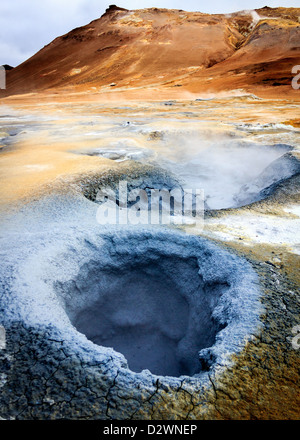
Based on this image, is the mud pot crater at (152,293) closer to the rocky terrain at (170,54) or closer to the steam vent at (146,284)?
the steam vent at (146,284)

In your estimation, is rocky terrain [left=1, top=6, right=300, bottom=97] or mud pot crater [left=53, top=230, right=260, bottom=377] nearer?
mud pot crater [left=53, top=230, right=260, bottom=377]

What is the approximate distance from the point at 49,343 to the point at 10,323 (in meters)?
0.30

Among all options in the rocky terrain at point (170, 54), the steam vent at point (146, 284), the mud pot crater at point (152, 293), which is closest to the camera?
the steam vent at point (146, 284)

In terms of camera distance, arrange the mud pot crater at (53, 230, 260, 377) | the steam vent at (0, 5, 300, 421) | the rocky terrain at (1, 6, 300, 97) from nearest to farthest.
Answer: the steam vent at (0, 5, 300, 421) → the mud pot crater at (53, 230, 260, 377) → the rocky terrain at (1, 6, 300, 97)

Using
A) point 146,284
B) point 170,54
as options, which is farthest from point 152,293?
point 170,54

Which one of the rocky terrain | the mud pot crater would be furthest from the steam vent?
the rocky terrain

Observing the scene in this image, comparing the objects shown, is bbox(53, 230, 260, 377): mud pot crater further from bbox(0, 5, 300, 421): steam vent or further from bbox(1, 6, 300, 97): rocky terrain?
bbox(1, 6, 300, 97): rocky terrain

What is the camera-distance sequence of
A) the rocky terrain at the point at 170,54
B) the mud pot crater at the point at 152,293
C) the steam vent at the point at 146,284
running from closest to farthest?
the steam vent at the point at 146,284 < the mud pot crater at the point at 152,293 < the rocky terrain at the point at 170,54

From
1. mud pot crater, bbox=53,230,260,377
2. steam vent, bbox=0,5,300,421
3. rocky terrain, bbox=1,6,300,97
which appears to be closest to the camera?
steam vent, bbox=0,5,300,421

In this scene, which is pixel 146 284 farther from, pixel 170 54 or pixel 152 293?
pixel 170 54

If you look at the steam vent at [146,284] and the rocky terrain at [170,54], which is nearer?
the steam vent at [146,284]

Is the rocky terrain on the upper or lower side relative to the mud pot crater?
upper

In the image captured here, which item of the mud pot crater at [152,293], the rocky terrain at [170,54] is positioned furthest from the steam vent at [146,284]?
the rocky terrain at [170,54]
